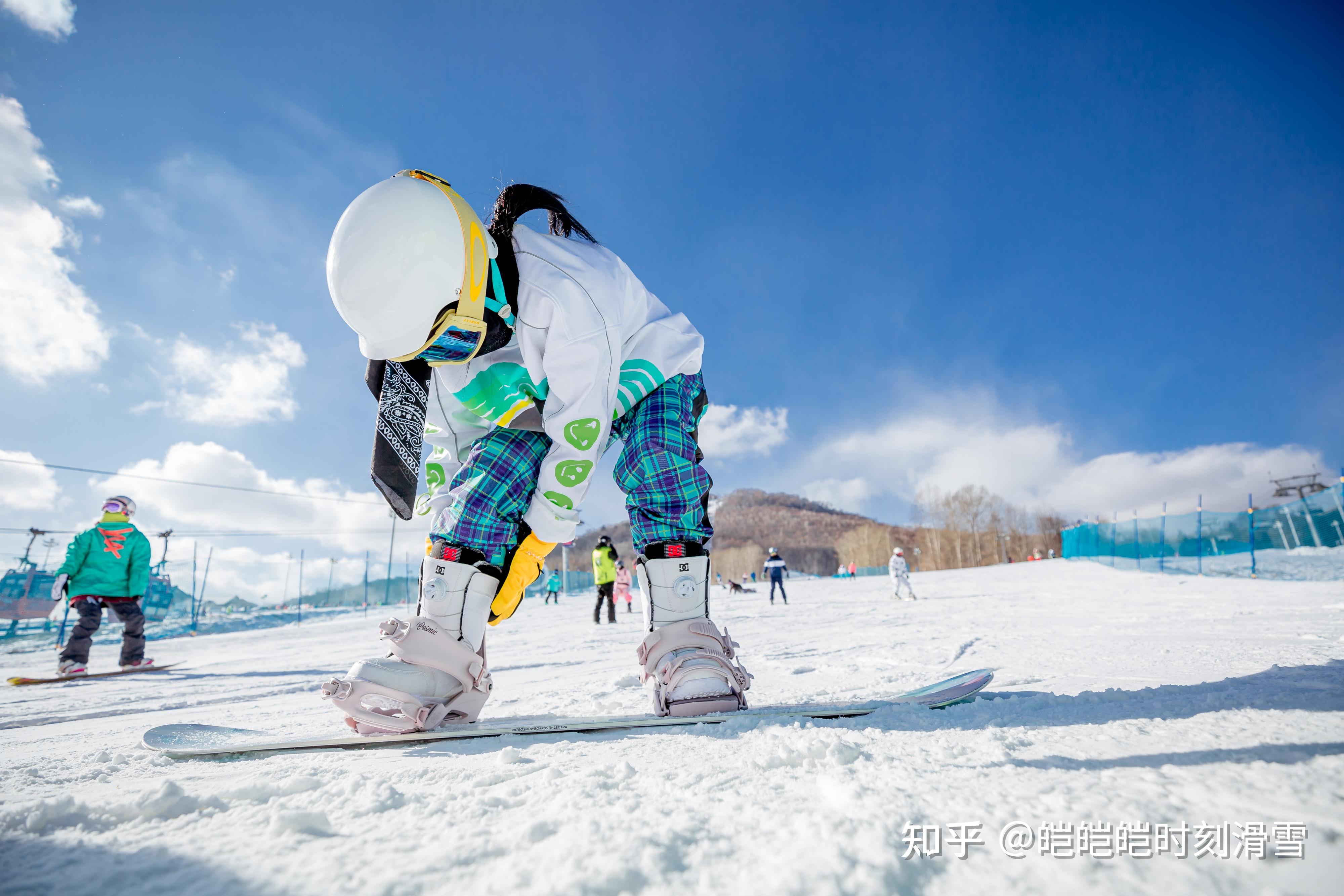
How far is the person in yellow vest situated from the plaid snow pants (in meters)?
8.72

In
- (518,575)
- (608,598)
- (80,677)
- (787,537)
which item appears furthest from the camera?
(787,537)

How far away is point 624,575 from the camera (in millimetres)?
Result: 13242

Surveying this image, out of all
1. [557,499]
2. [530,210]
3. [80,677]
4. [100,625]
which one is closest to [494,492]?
[557,499]

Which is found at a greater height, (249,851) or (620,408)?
(620,408)

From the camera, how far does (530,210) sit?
186 centimetres

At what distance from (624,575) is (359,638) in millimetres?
5600

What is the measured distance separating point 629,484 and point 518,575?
1.34ft

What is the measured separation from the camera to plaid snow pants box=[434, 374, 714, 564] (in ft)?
5.04

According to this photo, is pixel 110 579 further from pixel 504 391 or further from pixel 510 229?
pixel 510 229

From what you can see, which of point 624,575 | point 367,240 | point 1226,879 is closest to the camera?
point 1226,879

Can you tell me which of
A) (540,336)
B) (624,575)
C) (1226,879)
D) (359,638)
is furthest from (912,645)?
(624,575)

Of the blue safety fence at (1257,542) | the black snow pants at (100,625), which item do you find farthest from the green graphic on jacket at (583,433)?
the blue safety fence at (1257,542)

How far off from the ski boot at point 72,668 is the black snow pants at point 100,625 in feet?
0.08

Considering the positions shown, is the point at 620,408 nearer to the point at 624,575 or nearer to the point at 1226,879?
the point at 1226,879
